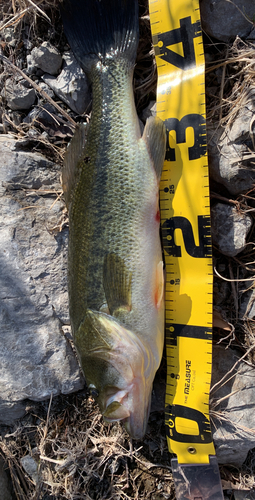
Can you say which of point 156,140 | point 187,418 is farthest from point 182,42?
point 187,418

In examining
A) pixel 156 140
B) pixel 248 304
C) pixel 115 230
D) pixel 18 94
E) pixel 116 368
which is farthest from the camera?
pixel 18 94

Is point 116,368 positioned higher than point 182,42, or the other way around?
point 182,42

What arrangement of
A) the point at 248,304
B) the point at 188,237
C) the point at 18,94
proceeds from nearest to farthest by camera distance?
the point at 188,237
the point at 248,304
the point at 18,94

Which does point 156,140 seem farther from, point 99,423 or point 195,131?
point 99,423

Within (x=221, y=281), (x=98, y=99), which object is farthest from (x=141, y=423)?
(x=98, y=99)

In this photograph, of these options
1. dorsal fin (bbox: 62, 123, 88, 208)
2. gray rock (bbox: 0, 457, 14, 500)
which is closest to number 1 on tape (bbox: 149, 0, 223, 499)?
dorsal fin (bbox: 62, 123, 88, 208)

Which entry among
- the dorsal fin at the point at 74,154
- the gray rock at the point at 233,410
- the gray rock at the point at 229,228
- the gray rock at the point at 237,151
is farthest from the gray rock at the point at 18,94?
the gray rock at the point at 233,410

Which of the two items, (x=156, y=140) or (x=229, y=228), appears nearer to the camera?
(x=156, y=140)
